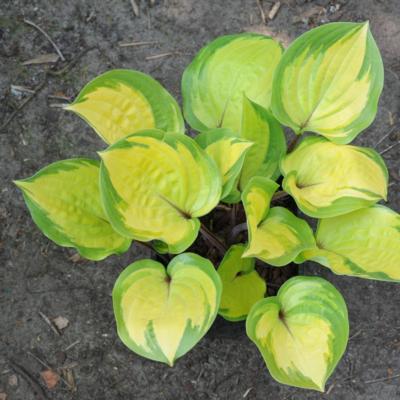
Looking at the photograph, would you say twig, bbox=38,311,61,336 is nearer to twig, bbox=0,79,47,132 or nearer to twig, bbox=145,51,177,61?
twig, bbox=0,79,47,132

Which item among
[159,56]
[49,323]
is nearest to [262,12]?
[159,56]

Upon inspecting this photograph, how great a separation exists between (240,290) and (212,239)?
0.37 feet

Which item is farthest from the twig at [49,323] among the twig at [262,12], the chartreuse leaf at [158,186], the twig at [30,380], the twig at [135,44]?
the twig at [262,12]

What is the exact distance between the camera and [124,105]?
919 millimetres

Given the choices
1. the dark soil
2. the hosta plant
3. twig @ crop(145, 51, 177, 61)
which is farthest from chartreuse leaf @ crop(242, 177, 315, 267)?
twig @ crop(145, 51, 177, 61)

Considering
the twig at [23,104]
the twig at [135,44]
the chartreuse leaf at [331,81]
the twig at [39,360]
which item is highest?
the chartreuse leaf at [331,81]

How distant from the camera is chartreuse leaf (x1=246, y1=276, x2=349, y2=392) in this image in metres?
0.89

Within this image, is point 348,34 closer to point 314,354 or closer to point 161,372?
point 314,354

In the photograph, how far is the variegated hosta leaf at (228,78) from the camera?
964 mm

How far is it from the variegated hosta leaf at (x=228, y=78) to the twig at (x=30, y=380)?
0.81 m

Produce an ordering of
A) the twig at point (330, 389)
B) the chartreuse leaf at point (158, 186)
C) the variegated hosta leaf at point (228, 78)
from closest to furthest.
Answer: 1. the chartreuse leaf at point (158, 186)
2. the variegated hosta leaf at point (228, 78)
3. the twig at point (330, 389)

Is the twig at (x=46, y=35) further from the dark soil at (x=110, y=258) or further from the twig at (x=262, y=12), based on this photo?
the twig at (x=262, y=12)

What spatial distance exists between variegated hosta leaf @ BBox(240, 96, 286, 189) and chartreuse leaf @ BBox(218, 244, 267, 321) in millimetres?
151

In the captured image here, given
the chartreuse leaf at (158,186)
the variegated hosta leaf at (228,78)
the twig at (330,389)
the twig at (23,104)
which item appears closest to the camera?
the chartreuse leaf at (158,186)
